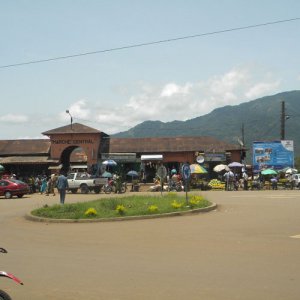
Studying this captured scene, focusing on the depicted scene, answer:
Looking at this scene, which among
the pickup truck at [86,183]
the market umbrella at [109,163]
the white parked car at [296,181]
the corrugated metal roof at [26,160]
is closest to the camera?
the pickup truck at [86,183]

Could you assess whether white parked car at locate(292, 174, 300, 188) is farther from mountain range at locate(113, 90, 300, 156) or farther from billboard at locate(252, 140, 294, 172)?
mountain range at locate(113, 90, 300, 156)

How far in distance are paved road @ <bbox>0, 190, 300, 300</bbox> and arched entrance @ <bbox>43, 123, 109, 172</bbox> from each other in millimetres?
34439

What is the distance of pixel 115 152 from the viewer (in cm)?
5200

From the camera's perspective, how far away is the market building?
50.6 meters

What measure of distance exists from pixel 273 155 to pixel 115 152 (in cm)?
1586

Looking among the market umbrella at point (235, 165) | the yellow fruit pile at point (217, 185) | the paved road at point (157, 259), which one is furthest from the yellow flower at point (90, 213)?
the market umbrella at point (235, 165)

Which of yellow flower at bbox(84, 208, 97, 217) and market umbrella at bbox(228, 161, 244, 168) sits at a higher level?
market umbrella at bbox(228, 161, 244, 168)

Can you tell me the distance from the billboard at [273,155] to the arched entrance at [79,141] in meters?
15.3

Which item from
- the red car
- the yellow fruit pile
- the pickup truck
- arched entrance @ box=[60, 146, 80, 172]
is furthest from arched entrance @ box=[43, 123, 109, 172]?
the red car

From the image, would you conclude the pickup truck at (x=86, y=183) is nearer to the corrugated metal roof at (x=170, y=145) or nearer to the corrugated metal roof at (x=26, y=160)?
the corrugated metal roof at (x=26, y=160)

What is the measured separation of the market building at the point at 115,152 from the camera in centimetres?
5056

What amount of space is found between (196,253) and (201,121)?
17812cm

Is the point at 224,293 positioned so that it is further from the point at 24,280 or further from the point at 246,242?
the point at 246,242

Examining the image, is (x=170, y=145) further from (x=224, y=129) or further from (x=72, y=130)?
(x=224, y=129)
